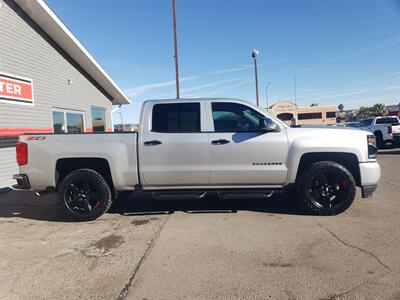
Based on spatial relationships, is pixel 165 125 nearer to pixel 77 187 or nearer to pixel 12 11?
pixel 77 187

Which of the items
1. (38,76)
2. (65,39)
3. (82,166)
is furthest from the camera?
(65,39)

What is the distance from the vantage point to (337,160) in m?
5.38

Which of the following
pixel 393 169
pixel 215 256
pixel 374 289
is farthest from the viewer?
pixel 393 169

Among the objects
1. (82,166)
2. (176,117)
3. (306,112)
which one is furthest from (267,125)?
(306,112)

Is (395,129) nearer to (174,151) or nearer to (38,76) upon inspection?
(174,151)

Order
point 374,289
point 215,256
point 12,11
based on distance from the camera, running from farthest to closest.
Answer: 1. point 12,11
2. point 215,256
3. point 374,289

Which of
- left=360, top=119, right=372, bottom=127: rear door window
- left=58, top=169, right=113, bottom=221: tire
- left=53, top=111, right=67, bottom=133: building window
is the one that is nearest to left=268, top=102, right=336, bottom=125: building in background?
left=360, top=119, right=372, bottom=127: rear door window

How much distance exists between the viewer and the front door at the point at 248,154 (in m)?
5.22

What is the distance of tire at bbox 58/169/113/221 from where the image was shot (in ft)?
17.6

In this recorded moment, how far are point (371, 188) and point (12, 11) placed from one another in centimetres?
1010

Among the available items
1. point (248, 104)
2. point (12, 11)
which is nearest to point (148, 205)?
point (248, 104)

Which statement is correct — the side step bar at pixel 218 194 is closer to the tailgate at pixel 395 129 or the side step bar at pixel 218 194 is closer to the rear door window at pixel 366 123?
the tailgate at pixel 395 129

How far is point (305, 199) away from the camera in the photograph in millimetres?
5227

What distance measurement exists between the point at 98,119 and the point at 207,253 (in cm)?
1278
